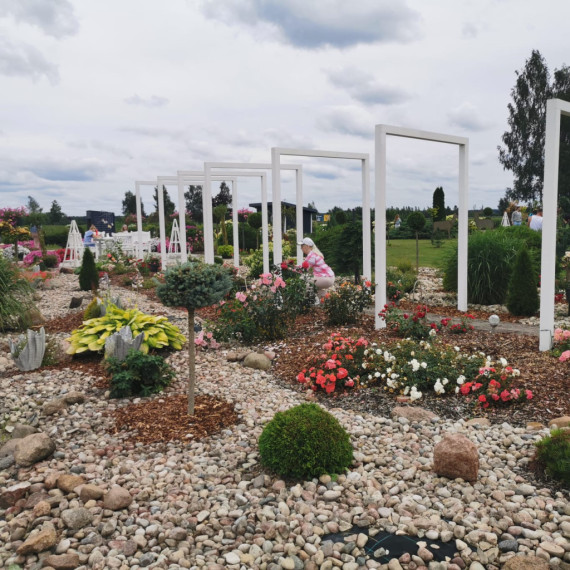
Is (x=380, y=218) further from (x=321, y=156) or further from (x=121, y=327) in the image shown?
(x=121, y=327)

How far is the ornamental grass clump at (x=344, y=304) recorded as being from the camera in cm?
756

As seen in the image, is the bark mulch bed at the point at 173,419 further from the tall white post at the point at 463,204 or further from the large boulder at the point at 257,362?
the tall white post at the point at 463,204

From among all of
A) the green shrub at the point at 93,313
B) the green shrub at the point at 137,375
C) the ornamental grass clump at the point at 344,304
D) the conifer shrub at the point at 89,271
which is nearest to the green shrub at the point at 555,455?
the green shrub at the point at 137,375

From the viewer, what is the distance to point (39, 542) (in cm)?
275

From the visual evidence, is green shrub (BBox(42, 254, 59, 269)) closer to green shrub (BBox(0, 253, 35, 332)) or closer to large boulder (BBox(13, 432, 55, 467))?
green shrub (BBox(0, 253, 35, 332))

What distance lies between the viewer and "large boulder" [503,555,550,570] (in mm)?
2428

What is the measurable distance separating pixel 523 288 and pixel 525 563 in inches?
252

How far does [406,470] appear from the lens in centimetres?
338

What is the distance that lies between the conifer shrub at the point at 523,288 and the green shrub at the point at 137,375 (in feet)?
18.3

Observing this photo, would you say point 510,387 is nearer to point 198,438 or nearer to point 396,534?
point 396,534

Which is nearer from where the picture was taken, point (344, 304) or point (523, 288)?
point (344, 304)

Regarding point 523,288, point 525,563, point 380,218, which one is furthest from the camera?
point 523,288

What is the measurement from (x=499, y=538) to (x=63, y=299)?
10289mm

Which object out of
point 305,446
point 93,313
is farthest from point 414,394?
point 93,313
